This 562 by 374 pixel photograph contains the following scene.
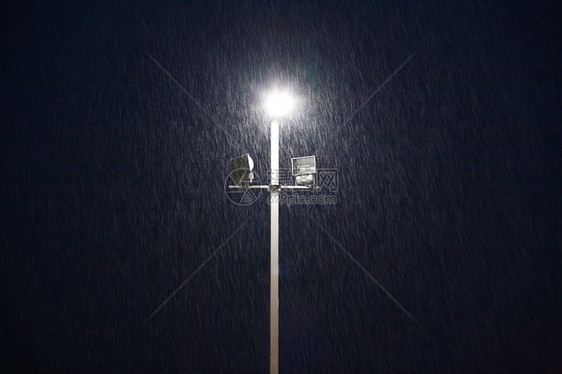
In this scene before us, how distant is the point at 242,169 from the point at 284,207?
0.50 metres

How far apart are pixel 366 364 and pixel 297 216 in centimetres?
94

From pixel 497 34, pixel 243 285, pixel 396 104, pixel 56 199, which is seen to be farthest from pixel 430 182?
pixel 56 199

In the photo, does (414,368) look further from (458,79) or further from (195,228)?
(458,79)

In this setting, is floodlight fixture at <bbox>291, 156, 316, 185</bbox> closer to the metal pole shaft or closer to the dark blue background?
the metal pole shaft

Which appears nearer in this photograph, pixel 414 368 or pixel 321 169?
pixel 414 368

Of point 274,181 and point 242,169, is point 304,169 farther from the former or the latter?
point 242,169

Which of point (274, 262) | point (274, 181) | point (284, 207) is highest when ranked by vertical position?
point (274, 181)

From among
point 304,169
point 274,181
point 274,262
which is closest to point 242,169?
point 274,181

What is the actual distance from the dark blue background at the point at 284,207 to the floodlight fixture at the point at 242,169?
0.38 metres

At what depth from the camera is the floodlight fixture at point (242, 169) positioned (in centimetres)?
133

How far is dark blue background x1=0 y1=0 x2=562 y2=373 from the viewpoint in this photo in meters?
1.66

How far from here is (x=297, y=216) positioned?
1.75 metres

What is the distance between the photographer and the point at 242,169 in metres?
1.35

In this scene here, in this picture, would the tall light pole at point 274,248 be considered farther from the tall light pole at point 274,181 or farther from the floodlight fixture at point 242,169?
the floodlight fixture at point 242,169
